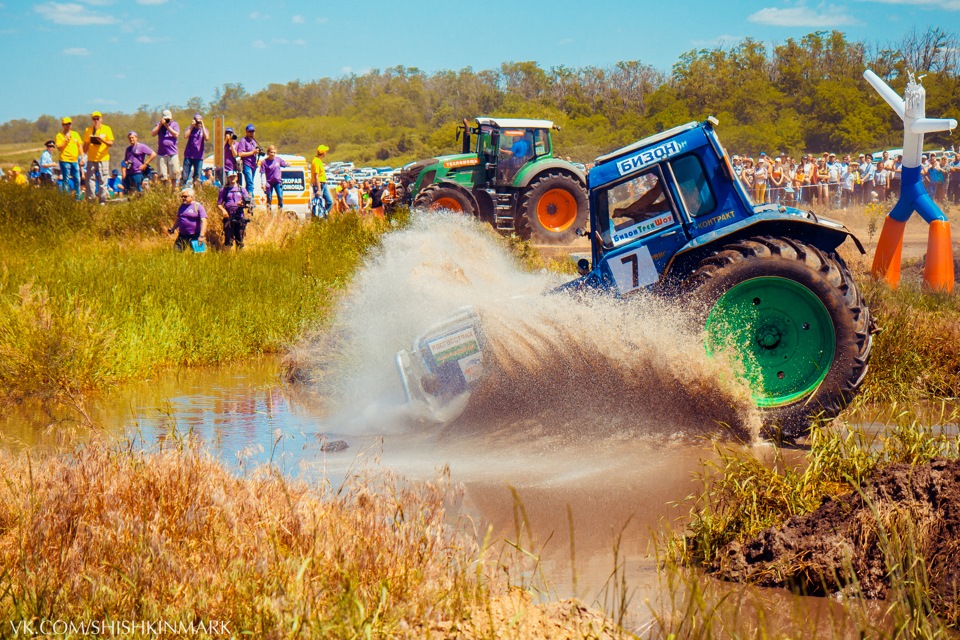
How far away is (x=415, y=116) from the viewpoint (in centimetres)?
11681

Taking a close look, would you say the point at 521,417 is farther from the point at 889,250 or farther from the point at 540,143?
the point at 540,143

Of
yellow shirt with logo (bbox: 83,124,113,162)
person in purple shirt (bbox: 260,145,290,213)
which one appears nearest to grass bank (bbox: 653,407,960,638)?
person in purple shirt (bbox: 260,145,290,213)

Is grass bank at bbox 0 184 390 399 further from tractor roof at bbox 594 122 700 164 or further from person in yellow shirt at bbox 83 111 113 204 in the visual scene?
tractor roof at bbox 594 122 700 164

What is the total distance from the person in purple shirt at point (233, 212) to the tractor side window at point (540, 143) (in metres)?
7.02

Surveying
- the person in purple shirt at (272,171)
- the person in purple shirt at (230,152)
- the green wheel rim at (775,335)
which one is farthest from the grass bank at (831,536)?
the person in purple shirt at (272,171)

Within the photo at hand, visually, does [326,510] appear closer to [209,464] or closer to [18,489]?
[209,464]

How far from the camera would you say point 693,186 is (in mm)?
8438

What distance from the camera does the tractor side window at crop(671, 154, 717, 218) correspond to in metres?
8.42

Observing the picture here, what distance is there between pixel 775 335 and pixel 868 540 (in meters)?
3.51

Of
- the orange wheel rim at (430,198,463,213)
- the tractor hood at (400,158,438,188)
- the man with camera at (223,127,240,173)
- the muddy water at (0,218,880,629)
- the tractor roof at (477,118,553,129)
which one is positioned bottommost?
the muddy water at (0,218,880,629)

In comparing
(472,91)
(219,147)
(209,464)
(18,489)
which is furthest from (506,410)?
(472,91)

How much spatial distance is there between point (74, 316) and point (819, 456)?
26.2 ft

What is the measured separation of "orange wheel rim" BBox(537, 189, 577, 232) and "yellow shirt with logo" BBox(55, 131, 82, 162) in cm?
1078

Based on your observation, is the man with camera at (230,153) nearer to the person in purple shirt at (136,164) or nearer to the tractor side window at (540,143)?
the person in purple shirt at (136,164)
